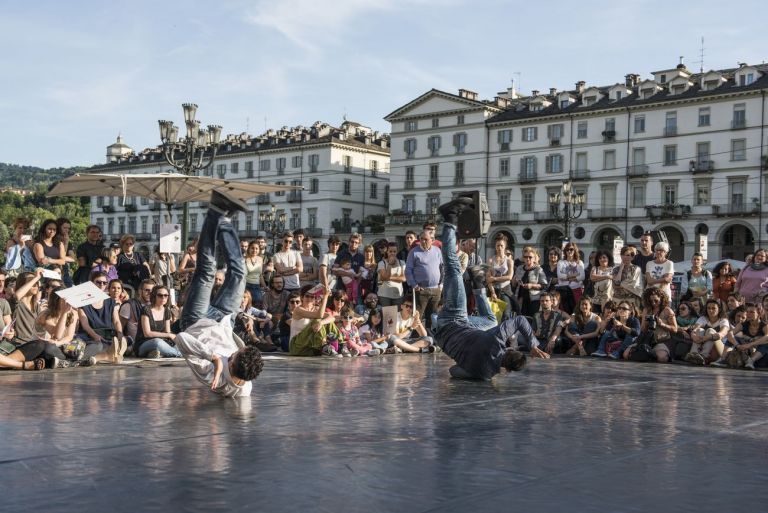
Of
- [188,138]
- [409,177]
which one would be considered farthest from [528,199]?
[188,138]

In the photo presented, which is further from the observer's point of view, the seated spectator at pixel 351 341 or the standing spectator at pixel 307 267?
the standing spectator at pixel 307 267

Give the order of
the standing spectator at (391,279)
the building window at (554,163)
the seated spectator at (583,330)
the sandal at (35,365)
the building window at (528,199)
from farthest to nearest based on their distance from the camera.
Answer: the building window at (528,199), the building window at (554,163), the standing spectator at (391,279), the seated spectator at (583,330), the sandal at (35,365)

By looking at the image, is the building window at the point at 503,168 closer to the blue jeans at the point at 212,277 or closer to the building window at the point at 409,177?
the building window at the point at 409,177

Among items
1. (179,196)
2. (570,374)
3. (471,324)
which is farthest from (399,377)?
(179,196)

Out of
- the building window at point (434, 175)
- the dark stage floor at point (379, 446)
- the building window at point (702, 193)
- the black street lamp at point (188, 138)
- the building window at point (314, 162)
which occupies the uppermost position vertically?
the building window at point (314, 162)

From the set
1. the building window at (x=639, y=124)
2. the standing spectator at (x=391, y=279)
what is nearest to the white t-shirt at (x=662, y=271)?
the standing spectator at (x=391, y=279)

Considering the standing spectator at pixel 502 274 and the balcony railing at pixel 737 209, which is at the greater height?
the balcony railing at pixel 737 209

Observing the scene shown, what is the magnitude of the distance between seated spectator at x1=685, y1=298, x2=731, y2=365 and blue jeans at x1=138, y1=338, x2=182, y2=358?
26.0ft

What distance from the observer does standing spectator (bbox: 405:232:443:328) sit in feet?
49.4

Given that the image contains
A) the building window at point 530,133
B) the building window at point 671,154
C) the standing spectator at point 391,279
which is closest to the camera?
the standing spectator at point 391,279

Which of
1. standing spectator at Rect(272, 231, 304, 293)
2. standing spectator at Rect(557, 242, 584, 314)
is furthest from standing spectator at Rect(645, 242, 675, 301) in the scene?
standing spectator at Rect(272, 231, 304, 293)

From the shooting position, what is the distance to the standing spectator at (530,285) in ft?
53.8

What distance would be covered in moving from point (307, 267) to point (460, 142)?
63796 millimetres

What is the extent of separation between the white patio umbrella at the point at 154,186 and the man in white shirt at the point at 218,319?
20.8 ft
